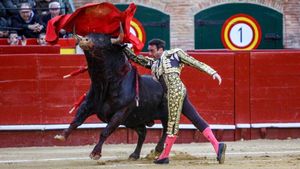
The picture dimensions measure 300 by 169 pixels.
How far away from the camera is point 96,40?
1055cm

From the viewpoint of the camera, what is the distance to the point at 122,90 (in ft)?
35.7

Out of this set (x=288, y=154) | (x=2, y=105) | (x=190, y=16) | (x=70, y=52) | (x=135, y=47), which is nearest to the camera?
(x=135, y=47)

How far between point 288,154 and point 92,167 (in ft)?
9.15

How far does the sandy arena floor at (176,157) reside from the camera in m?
10.8

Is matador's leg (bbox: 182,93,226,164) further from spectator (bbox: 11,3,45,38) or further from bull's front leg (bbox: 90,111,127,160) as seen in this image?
spectator (bbox: 11,3,45,38)

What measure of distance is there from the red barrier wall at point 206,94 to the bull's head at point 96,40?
3.46 m

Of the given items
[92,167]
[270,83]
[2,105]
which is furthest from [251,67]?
[92,167]

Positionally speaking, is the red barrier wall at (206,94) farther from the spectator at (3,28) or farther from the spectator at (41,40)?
the spectator at (3,28)

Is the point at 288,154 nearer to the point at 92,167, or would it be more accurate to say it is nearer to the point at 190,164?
the point at 190,164

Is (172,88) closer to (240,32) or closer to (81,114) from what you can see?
(81,114)

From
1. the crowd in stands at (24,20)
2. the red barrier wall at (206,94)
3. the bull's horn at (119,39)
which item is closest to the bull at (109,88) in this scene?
the bull's horn at (119,39)

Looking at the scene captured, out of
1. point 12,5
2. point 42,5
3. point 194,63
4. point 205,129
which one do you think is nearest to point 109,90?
point 194,63

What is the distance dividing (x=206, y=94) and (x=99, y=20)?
13.5ft

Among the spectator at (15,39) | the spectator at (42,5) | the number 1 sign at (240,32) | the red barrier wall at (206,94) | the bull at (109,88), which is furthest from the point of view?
the spectator at (42,5)
